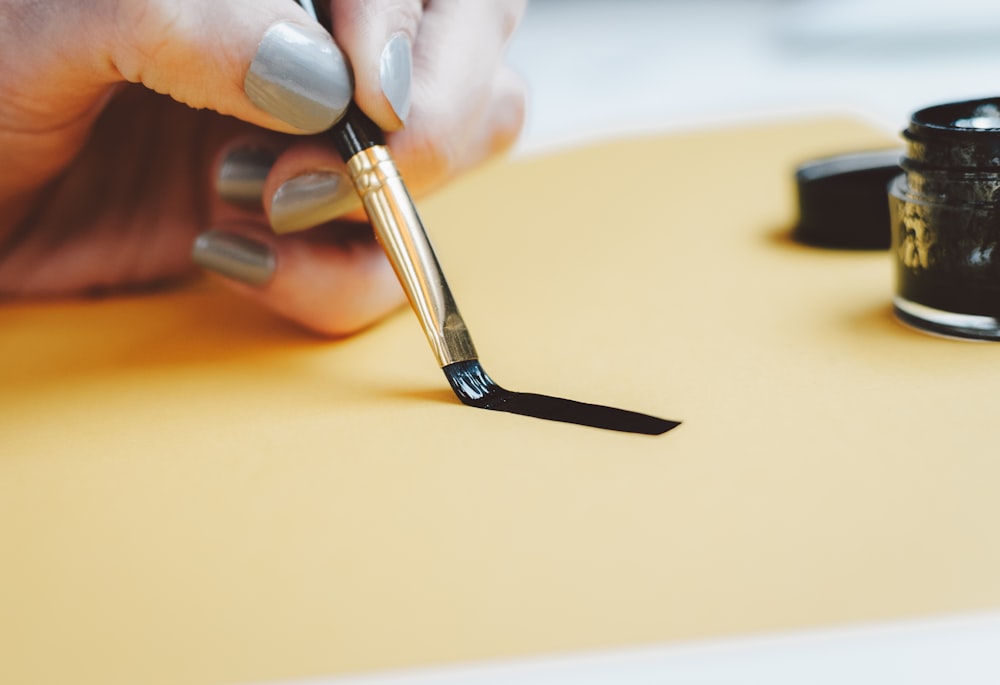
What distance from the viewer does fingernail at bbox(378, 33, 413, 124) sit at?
0.69m

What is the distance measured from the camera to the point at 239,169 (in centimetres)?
85

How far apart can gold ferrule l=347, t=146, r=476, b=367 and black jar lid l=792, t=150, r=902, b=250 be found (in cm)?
41

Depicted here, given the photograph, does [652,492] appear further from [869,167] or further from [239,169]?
[869,167]

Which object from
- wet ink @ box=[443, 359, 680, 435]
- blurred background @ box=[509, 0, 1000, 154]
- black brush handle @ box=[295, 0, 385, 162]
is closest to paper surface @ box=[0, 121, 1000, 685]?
wet ink @ box=[443, 359, 680, 435]

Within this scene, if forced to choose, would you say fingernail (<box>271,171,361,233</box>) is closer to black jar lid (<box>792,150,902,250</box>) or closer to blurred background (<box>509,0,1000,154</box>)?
black jar lid (<box>792,150,902,250</box>)

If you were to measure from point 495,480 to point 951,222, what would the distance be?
1.09 feet

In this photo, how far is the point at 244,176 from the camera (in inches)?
33.4

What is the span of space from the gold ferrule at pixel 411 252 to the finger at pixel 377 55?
0.09ft

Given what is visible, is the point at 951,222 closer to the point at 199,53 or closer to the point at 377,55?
the point at 377,55

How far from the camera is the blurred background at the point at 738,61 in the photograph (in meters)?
1.59

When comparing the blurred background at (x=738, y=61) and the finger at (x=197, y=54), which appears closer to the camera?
the finger at (x=197, y=54)

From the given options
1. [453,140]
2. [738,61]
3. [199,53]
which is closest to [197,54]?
[199,53]

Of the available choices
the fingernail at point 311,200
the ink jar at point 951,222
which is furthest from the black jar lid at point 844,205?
the fingernail at point 311,200

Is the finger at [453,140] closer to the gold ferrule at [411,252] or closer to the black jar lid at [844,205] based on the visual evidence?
the gold ferrule at [411,252]
